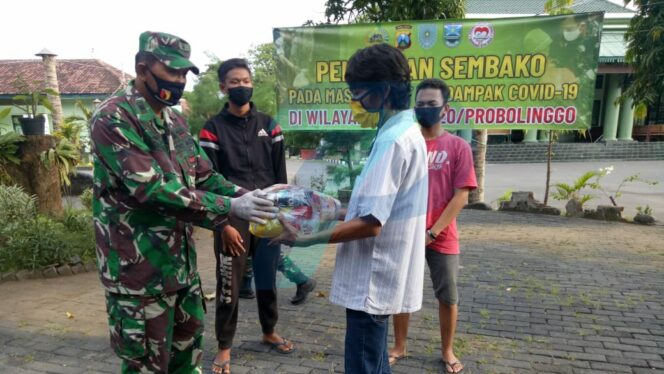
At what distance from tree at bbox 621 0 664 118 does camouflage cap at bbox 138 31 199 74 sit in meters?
7.93

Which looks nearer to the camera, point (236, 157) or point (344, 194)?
point (344, 194)

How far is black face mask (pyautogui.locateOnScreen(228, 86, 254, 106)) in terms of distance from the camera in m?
2.81

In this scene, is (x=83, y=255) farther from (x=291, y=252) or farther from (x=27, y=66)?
(x=27, y=66)

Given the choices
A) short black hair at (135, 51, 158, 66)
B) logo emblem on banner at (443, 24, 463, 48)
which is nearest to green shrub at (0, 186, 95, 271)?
short black hair at (135, 51, 158, 66)

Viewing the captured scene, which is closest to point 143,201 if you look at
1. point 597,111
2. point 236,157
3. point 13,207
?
point 236,157

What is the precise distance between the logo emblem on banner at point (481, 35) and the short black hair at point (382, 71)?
18.1 feet

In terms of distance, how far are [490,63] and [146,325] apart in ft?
20.2

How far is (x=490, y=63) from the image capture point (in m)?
6.68

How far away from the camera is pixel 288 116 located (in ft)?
19.8

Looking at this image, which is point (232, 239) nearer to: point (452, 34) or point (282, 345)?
point (282, 345)

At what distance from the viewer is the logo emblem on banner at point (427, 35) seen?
679 centimetres

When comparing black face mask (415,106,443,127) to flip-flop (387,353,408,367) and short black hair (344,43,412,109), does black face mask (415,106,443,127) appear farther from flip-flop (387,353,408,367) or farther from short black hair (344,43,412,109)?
flip-flop (387,353,408,367)

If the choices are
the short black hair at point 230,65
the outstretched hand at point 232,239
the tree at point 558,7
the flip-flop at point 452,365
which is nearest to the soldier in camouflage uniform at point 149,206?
the outstretched hand at point 232,239

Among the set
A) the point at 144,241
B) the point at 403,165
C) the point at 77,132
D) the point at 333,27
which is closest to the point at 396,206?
Answer: the point at 403,165
